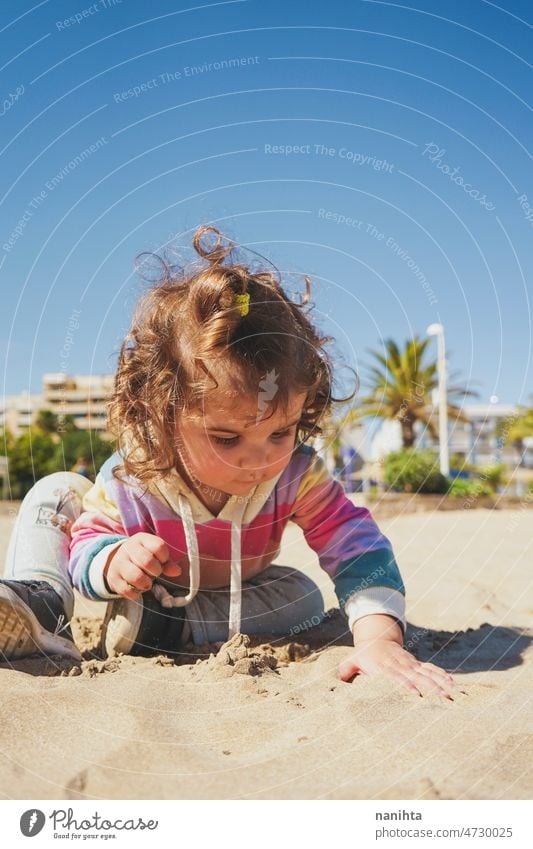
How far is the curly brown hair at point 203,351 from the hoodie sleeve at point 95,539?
0.40ft

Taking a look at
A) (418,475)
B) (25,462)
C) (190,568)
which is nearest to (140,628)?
(190,568)

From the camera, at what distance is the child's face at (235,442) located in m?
2.29

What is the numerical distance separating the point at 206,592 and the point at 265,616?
0.72 feet

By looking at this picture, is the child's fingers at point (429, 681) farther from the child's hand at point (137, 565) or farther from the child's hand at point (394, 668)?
the child's hand at point (137, 565)

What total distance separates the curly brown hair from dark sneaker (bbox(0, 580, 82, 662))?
1.50 feet

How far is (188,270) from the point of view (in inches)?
108

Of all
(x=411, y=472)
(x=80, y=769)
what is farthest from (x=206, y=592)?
(x=411, y=472)

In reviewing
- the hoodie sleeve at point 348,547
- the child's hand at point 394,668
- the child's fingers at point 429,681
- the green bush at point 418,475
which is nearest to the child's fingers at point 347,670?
the child's hand at point 394,668

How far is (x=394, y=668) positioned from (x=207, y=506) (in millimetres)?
845

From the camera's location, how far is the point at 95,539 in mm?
2570

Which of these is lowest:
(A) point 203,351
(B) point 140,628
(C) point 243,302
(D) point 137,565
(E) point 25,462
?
(E) point 25,462

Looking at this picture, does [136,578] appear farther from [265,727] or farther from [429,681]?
[429,681]
